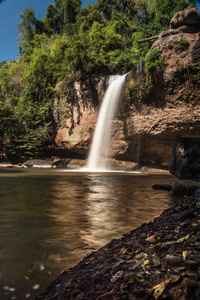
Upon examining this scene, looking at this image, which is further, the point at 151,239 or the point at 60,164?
the point at 60,164

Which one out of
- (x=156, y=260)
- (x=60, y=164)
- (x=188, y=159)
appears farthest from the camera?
(x=60, y=164)

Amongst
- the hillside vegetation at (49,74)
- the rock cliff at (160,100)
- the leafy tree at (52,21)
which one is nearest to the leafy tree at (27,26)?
the leafy tree at (52,21)

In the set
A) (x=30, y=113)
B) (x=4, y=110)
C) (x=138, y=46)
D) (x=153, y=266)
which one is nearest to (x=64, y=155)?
(x=30, y=113)

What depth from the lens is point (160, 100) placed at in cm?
1217

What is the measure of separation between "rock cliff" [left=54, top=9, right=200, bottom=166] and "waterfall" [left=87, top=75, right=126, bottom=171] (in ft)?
1.49

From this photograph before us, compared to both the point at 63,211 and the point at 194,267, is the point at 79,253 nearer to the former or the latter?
the point at 194,267

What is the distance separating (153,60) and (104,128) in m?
5.11

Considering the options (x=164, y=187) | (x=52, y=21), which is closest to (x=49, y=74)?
(x=164, y=187)

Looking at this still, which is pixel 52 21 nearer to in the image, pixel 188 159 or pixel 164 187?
pixel 188 159

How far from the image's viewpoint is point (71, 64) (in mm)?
17531

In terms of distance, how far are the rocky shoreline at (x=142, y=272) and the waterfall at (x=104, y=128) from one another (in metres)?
13.1

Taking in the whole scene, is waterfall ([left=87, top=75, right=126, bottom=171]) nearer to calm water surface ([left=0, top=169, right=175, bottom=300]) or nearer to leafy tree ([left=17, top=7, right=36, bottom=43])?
calm water surface ([left=0, top=169, right=175, bottom=300])

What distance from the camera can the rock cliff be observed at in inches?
439

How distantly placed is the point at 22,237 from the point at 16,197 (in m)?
2.72
